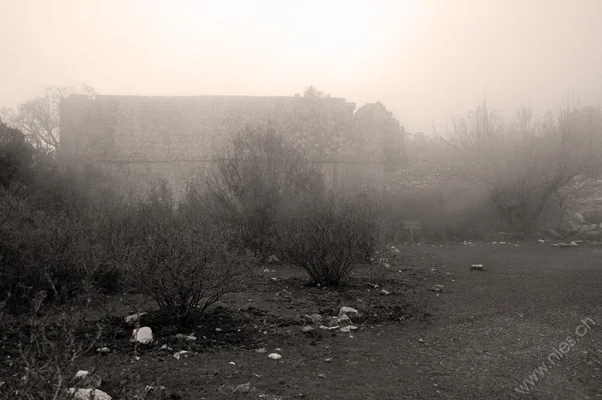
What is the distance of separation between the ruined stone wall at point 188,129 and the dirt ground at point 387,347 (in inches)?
635

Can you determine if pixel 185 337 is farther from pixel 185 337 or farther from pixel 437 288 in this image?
pixel 437 288

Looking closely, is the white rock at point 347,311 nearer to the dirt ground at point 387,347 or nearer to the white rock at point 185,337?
the dirt ground at point 387,347

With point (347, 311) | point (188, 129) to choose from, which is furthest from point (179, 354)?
point (188, 129)

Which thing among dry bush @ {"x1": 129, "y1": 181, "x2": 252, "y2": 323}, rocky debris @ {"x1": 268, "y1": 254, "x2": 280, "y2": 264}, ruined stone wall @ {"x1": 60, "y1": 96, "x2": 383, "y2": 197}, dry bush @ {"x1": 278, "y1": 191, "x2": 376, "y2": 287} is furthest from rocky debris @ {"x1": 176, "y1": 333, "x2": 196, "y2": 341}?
ruined stone wall @ {"x1": 60, "y1": 96, "x2": 383, "y2": 197}

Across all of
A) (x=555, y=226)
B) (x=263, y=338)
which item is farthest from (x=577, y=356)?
(x=555, y=226)

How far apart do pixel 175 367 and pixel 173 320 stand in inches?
59.7

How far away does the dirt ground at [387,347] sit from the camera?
196 inches

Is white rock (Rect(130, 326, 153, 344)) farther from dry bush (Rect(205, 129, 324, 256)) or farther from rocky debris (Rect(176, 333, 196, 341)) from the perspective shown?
dry bush (Rect(205, 129, 324, 256))

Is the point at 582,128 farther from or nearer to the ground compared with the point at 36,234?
farther from the ground

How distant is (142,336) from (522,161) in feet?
64.0

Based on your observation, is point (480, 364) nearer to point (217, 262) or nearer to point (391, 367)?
point (391, 367)

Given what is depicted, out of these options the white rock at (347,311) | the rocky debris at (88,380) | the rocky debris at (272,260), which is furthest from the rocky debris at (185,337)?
Answer: the rocky debris at (272,260)

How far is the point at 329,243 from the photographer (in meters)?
9.55

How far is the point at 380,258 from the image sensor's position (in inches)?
424
